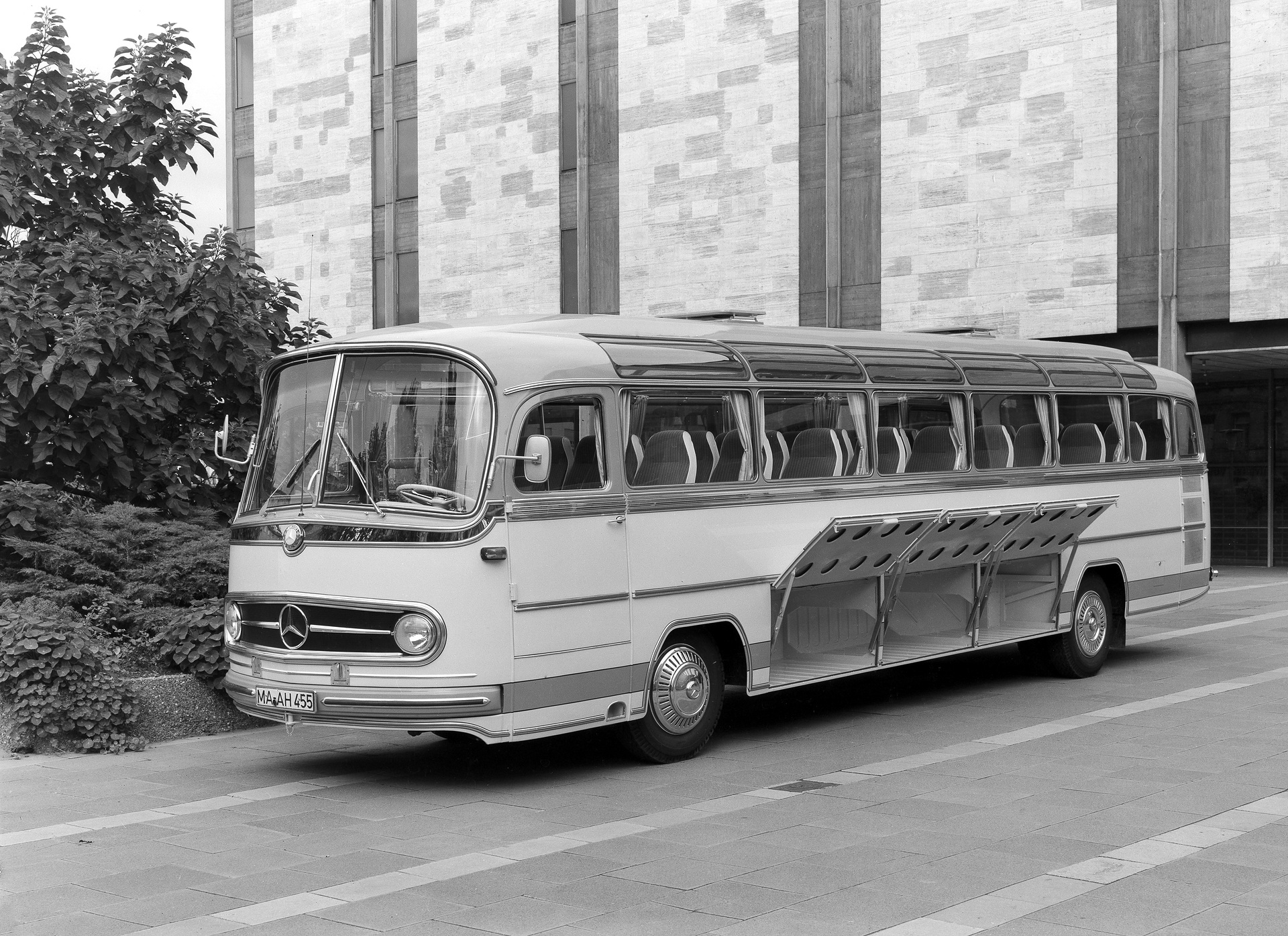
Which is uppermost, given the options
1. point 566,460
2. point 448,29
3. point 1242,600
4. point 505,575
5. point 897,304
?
point 448,29

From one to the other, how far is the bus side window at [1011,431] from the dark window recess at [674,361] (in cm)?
319

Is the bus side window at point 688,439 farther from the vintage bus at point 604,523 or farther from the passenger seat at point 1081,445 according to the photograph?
the passenger seat at point 1081,445

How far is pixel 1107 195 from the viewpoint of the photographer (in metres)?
26.2

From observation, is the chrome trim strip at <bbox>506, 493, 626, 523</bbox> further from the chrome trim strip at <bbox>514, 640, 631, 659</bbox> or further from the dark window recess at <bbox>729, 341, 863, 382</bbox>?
the dark window recess at <bbox>729, 341, 863, 382</bbox>

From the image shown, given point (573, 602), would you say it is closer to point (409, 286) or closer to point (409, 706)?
point (409, 706)

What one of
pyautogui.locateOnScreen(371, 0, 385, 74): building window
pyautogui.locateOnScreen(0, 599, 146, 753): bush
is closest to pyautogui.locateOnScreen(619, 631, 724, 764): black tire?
pyautogui.locateOnScreen(0, 599, 146, 753): bush

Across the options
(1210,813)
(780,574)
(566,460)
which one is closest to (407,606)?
(566,460)

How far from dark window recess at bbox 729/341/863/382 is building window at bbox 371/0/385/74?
28.7 meters

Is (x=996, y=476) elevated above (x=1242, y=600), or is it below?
above

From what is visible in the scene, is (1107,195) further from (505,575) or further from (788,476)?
(505,575)

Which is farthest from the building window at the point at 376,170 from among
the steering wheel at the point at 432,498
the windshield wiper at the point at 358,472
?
the steering wheel at the point at 432,498

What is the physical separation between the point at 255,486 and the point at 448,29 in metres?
28.2

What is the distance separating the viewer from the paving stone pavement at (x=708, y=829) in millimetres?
6254

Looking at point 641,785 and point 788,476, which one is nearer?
point 641,785
